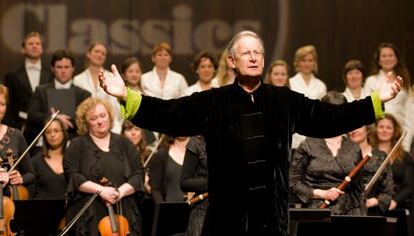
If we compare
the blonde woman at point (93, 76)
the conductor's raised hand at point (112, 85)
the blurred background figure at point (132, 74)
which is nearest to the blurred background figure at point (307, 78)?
the blurred background figure at point (132, 74)

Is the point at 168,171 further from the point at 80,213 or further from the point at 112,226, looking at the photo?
the point at 80,213

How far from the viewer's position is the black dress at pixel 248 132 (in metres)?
3.92

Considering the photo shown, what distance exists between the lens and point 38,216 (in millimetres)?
5926

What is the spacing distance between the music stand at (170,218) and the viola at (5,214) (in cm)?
103

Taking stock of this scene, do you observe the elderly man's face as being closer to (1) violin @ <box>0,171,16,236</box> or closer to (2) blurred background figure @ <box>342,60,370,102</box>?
(1) violin @ <box>0,171,16,236</box>

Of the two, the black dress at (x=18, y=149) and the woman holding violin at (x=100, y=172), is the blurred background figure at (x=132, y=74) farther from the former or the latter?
the black dress at (x=18, y=149)

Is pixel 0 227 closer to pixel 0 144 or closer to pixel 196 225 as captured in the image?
pixel 0 144

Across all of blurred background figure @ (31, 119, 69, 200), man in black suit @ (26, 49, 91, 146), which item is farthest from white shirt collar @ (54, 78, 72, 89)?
blurred background figure @ (31, 119, 69, 200)

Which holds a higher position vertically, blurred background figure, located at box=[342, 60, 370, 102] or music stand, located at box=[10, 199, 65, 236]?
blurred background figure, located at box=[342, 60, 370, 102]

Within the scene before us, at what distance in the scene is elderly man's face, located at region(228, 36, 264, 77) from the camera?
3.97 m

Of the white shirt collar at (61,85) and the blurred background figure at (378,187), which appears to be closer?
the blurred background figure at (378,187)

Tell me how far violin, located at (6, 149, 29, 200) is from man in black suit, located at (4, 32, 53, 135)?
4.53 ft

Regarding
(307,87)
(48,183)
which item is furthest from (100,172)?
(307,87)

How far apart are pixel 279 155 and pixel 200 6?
6.11m
